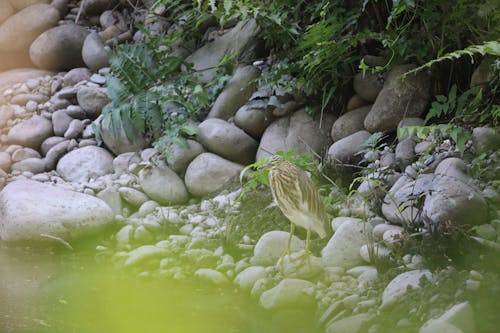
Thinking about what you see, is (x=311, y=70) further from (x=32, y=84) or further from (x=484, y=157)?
(x=32, y=84)

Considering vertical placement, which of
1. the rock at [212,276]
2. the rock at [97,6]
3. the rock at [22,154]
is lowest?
the rock at [22,154]

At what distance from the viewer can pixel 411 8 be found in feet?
15.2

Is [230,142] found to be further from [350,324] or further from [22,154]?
[350,324]

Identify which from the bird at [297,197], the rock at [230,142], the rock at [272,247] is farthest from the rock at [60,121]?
the bird at [297,197]

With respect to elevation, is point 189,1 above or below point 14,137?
above

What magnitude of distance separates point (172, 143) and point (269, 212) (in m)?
1.12

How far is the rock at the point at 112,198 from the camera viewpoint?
534 centimetres

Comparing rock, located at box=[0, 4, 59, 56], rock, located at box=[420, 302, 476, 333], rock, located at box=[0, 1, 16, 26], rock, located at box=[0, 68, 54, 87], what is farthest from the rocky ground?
rock, located at box=[0, 1, 16, 26]

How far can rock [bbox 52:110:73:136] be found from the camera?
6.49m

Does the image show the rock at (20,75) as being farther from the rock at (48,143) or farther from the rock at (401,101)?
the rock at (401,101)

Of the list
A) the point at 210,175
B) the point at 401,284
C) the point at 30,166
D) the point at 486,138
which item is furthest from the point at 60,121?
the point at 401,284

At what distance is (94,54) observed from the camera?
7.10 meters

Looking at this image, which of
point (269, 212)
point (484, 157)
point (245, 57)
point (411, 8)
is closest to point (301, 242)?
point (269, 212)

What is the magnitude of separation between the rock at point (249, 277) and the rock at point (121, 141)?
83.2 inches
